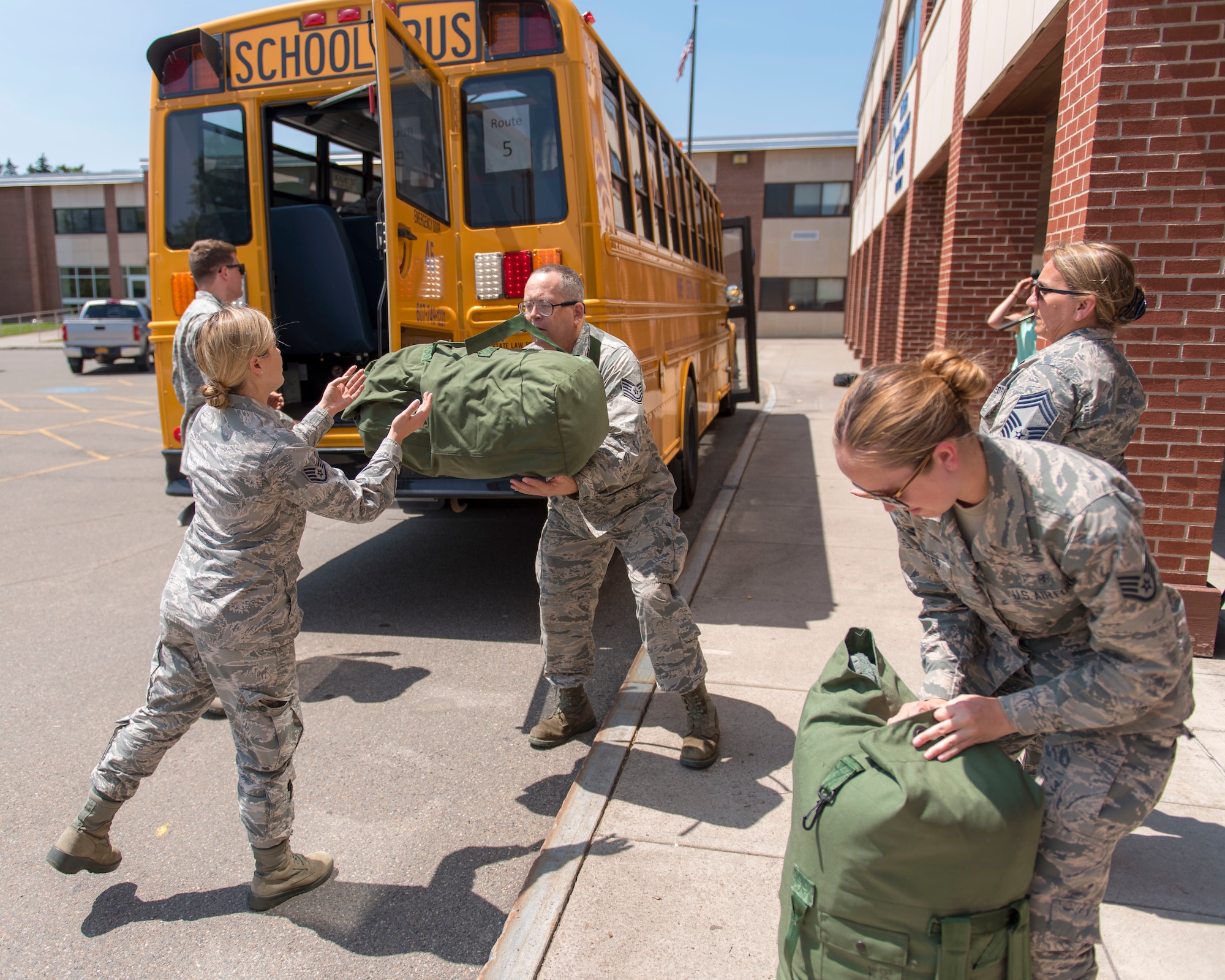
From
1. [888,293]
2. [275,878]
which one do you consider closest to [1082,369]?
[275,878]

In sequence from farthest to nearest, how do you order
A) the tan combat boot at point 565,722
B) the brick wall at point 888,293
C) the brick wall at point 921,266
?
the brick wall at point 888,293, the brick wall at point 921,266, the tan combat boot at point 565,722

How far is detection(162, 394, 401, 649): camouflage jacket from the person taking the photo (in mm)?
2385

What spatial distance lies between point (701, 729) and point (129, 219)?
47542 millimetres

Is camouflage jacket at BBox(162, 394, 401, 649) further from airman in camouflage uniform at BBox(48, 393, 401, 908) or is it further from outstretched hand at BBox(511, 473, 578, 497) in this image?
outstretched hand at BBox(511, 473, 578, 497)

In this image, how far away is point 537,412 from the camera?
110 inches

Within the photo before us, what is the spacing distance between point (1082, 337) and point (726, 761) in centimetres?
195

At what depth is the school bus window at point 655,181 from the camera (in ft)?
21.6

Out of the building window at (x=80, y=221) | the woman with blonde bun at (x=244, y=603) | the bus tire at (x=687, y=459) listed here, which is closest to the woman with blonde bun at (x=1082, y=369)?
the woman with blonde bun at (x=244, y=603)

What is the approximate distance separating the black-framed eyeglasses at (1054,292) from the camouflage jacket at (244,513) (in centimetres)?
221

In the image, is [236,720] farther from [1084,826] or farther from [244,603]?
[1084,826]

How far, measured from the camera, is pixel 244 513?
2402mm

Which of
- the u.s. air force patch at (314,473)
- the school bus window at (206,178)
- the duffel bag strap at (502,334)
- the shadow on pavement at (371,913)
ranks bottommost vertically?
the shadow on pavement at (371,913)

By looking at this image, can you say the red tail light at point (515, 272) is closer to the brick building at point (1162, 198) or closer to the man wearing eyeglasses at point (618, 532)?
the man wearing eyeglasses at point (618, 532)

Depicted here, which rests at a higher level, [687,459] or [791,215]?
[791,215]
